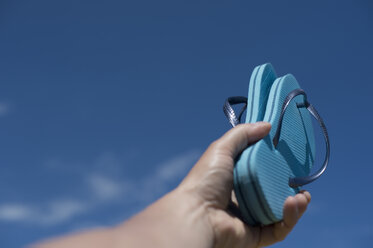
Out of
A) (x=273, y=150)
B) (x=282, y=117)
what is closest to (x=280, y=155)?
(x=273, y=150)

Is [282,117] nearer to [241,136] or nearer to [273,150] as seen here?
[273,150]

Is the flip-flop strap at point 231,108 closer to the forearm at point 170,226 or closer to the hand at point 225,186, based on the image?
the hand at point 225,186

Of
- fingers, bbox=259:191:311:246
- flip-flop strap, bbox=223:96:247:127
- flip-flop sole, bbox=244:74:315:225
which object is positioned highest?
flip-flop strap, bbox=223:96:247:127

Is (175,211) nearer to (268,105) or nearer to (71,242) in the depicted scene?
(71,242)

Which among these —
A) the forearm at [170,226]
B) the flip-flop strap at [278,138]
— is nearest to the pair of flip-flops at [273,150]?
the flip-flop strap at [278,138]

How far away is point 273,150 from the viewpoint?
1.57 m

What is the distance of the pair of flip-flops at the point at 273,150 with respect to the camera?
1.35 meters

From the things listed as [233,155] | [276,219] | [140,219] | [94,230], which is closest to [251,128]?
[233,155]

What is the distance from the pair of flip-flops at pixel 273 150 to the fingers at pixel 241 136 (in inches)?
1.7

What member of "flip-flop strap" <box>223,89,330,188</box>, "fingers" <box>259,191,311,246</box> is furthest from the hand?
"flip-flop strap" <box>223,89,330,188</box>

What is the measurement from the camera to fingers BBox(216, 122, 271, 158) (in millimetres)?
1452

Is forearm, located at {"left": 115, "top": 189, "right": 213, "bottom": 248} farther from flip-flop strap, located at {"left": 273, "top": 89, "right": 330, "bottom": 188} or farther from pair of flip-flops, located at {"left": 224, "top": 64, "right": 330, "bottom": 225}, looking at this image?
flip-flop strap, located at {"left": 273, "top": 89, "right": 330, "bottom": 188}

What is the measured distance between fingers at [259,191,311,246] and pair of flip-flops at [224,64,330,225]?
36mm

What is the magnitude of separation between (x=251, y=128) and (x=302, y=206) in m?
0.42
